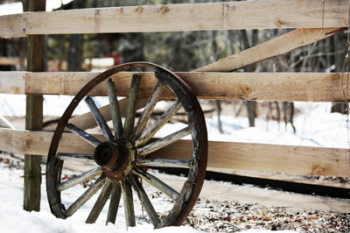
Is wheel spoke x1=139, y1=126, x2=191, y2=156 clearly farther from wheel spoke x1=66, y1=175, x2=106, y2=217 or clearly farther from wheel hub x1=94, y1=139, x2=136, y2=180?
wheel spoke x1=66, y1=175, x2=106, y2=217

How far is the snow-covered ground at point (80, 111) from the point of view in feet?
7.66

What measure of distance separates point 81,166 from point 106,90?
3.09 m

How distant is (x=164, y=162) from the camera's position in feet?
11.2

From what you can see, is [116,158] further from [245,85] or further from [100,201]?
[245,85]

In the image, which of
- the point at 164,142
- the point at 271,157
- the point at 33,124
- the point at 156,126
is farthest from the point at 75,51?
the point at 271,157

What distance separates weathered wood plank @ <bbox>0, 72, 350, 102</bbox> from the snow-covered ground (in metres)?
0.26

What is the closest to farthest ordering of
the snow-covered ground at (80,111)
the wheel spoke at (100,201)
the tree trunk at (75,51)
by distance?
the snow-covered ground at (80,111) < the wheel spoke at (100,201) < the tree trunk at (75,51)

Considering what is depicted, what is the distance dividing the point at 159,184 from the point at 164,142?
1.08 feet

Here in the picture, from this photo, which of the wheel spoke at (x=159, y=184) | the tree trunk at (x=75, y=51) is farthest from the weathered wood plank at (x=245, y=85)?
the tree trunk at (x=75, y=51)

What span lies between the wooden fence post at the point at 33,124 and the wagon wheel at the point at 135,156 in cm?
52

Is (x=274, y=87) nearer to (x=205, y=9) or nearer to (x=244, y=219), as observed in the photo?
(x=205, y=9)

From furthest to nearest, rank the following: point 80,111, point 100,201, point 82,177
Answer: point 80,111 → point 82,177 → point 100,201

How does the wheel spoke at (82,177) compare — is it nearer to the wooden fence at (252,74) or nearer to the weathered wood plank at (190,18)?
the wooden fence at (252,74)

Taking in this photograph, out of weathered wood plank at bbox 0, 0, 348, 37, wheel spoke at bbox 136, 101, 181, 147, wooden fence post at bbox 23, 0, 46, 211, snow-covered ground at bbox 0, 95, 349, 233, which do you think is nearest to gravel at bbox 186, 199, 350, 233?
snow-covered ground at bbox 0, 95, 349, 233
